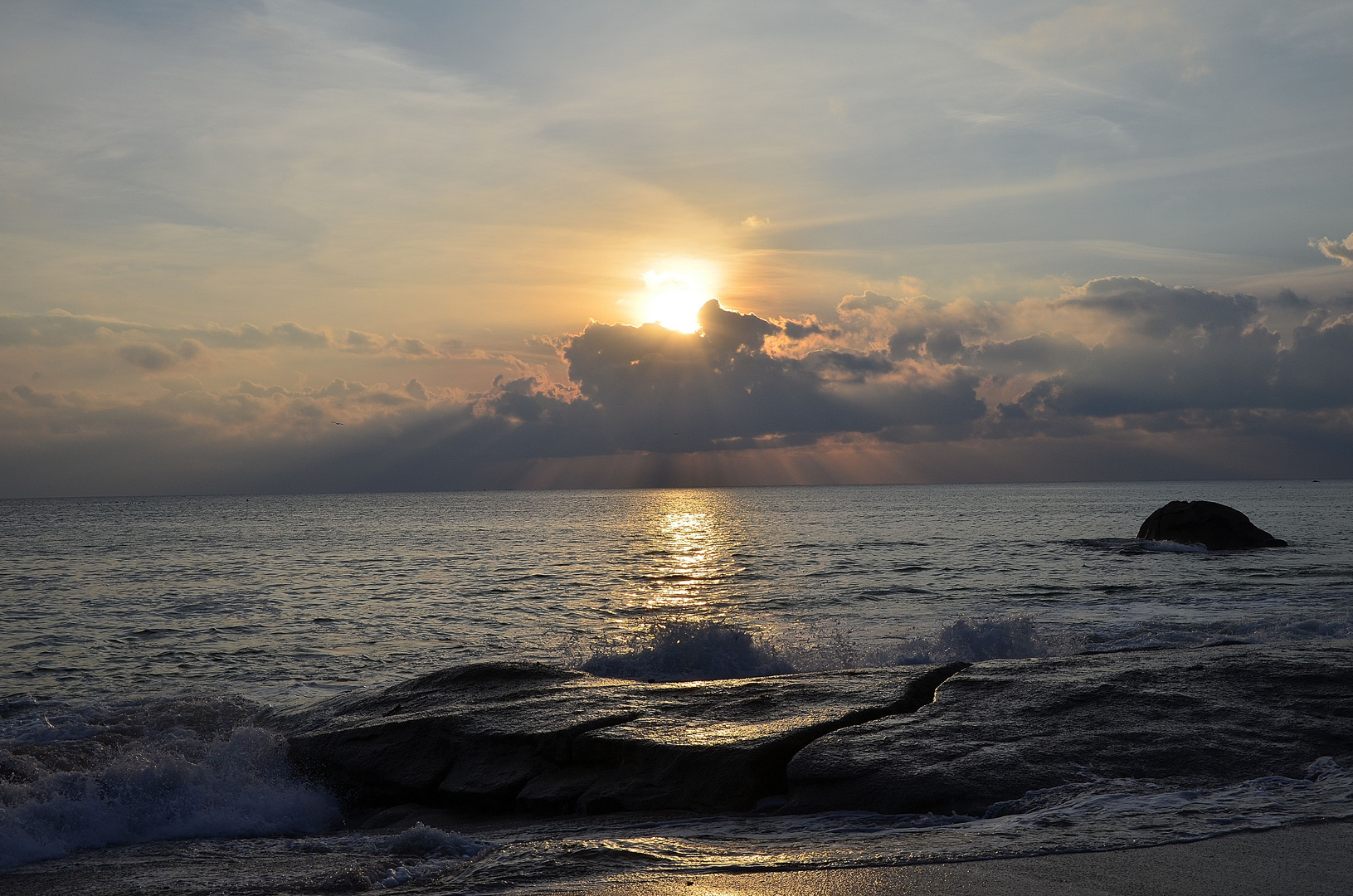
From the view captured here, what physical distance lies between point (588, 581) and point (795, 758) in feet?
87.3

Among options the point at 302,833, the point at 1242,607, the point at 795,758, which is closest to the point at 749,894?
the point at 795,758

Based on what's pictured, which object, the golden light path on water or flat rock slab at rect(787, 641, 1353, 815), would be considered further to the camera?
the golden light path on water

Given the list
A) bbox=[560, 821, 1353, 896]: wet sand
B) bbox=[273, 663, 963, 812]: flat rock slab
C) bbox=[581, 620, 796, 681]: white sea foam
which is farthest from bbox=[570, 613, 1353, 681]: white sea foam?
bbox=[560, 821, 1353, 896]: wet sand

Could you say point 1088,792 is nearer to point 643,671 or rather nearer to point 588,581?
point 643,671

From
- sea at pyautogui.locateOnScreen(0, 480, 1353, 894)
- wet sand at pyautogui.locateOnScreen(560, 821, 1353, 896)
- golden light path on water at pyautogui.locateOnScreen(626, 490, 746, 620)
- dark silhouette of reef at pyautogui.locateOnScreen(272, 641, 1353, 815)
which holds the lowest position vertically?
golden light path on water at pyautogui.locateOnScreen(626, 490, 746, 620)

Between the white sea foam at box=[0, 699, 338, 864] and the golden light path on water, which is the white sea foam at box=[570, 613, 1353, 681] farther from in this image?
the white sea foam at box=[0, 699, 338, 864]

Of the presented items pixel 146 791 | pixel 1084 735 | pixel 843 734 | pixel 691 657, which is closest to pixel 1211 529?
pixel 691 657

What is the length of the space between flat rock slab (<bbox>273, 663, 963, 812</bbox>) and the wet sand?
2.52m

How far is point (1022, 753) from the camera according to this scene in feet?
25.7

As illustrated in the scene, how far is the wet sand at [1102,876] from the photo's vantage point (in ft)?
16.0

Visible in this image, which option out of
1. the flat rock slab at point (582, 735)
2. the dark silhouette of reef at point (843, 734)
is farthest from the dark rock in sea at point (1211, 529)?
the flat rock slab at point (582, 735)

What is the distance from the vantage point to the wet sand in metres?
4.89

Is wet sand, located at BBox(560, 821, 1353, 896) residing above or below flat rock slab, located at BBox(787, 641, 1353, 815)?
above

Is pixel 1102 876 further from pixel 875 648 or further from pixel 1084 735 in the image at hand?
pixel 875 648
